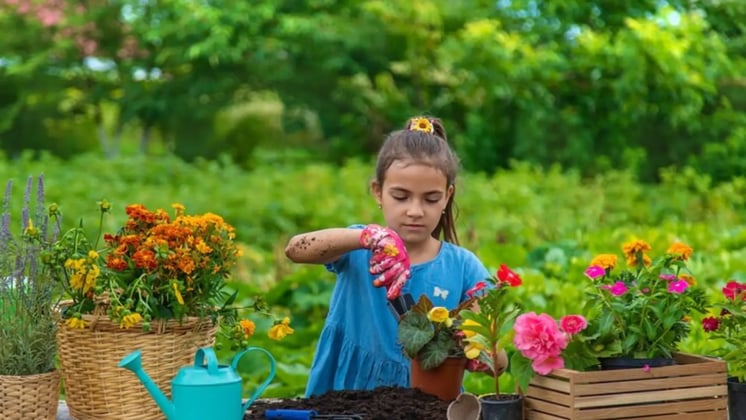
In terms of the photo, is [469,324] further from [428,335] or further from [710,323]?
[710,323]

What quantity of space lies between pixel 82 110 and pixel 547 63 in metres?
7.40

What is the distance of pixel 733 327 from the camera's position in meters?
2.42

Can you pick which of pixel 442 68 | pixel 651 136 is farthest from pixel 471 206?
pixel 442 68

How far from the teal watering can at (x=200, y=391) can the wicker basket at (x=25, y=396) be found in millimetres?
271

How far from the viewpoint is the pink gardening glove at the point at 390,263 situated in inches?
92.7

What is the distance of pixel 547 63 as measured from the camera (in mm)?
11359

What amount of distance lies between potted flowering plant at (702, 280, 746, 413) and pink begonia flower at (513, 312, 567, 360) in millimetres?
384

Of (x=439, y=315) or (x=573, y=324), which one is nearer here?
(x=573, y=324)

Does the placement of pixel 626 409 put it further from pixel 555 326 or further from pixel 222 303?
pixel 222 303

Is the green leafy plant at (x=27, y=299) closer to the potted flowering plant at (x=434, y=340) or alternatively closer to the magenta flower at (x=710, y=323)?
the potted flowering plant at (x=434, y=340)

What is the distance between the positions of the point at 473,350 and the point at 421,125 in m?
0.90

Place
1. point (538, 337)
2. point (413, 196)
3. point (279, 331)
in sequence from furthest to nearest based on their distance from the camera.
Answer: point (413, 196) < point (279, 331) < point (538, 337)

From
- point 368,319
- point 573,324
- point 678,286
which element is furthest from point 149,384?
point 678,286

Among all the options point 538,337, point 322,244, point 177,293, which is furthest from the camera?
point 322,244
